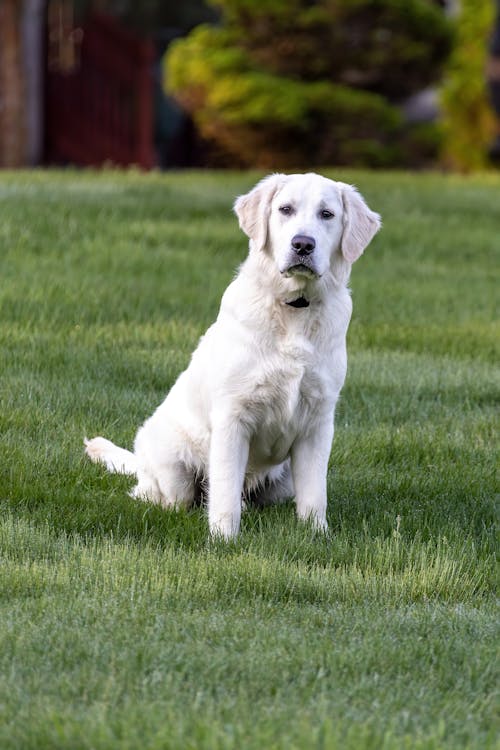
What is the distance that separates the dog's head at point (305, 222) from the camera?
14.5 ft

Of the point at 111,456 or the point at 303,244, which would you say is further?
the point at 111,456

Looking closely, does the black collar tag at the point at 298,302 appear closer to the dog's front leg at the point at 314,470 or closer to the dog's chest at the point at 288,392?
the dog's chest at the point at 288,392

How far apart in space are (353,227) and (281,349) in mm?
515

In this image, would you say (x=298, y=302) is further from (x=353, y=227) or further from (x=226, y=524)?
(x=226, y=524)

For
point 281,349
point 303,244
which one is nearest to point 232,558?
point 281,349

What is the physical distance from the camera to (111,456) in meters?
5.17

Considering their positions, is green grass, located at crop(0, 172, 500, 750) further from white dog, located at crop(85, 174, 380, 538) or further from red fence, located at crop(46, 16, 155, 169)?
red fence, located at crop(46, 16, 155, 169)

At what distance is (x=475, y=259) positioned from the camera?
416 inches

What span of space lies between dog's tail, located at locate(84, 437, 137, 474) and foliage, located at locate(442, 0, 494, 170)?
15.8 m

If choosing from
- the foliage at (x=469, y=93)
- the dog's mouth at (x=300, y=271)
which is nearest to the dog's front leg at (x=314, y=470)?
the dog's mouth at (x=300, y=271)

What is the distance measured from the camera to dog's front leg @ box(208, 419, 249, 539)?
4.44 meters

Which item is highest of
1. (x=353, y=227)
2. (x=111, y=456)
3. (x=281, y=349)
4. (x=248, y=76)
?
(x=248, y=76)

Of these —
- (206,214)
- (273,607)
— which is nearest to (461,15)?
(206,214)

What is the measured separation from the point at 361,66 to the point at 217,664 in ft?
50.4
